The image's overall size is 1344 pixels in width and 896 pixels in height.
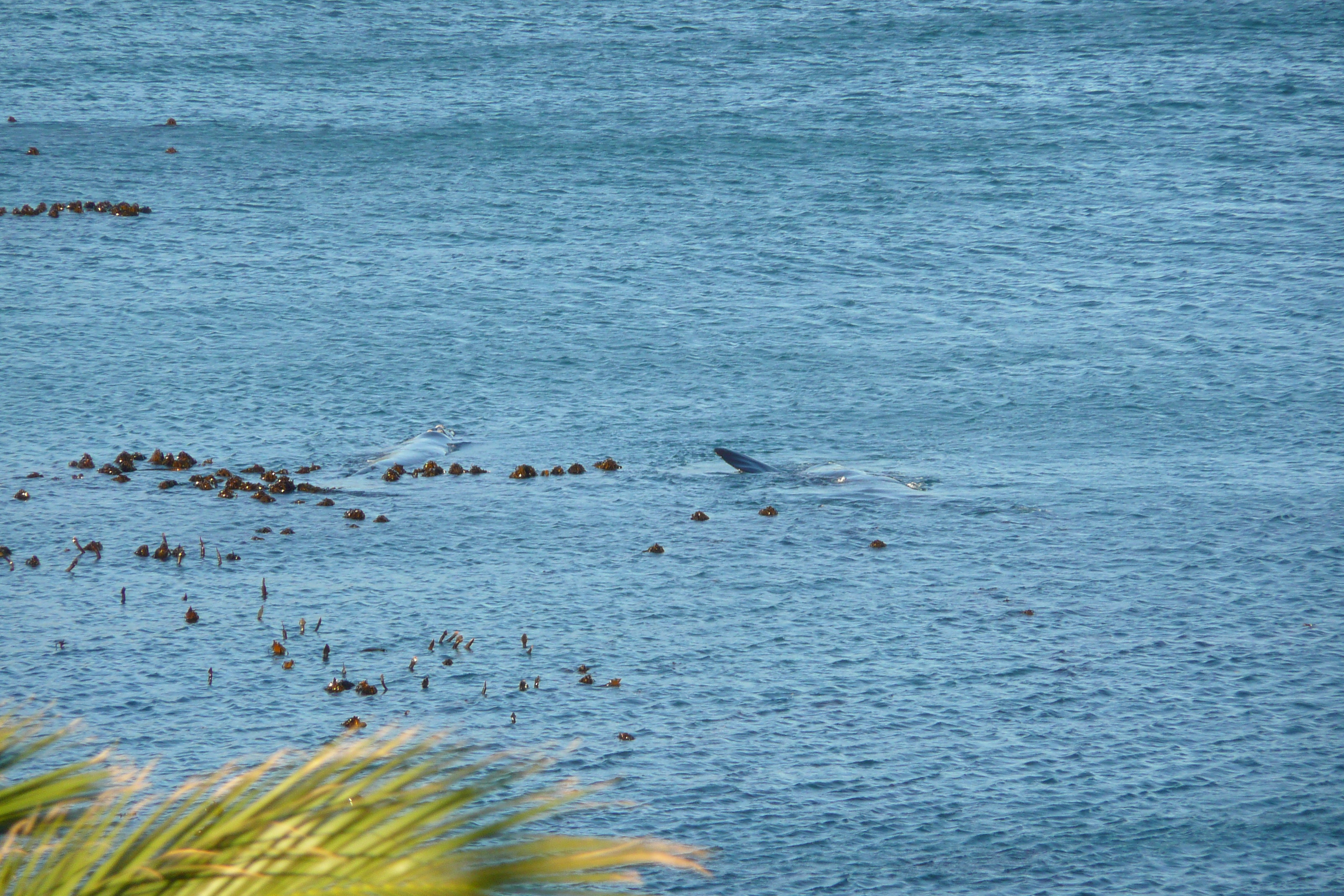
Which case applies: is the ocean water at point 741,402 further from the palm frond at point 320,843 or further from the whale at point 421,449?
the palm frond at point 320,843

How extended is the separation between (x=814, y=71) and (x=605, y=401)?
31.6 metres

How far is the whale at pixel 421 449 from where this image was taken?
2678 cm

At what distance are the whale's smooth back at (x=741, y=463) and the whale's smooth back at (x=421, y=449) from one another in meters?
5.32

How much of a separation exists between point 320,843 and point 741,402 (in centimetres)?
2780

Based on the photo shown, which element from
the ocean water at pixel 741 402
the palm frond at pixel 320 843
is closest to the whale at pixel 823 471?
the ocean water at pixel 741 402

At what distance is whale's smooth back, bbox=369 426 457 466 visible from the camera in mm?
26812

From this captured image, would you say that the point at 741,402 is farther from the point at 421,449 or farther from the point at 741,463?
the point at 421,449

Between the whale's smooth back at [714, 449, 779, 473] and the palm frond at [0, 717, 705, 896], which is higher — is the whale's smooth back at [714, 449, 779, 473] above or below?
below

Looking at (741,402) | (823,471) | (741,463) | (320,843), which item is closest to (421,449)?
(741,463)

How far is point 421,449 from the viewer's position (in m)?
27.5

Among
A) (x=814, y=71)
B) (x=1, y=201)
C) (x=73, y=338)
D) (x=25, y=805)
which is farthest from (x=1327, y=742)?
(x=814, y=71)

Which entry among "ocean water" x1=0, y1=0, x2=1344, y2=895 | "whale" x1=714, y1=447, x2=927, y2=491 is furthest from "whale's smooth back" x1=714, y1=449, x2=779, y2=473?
"ocean water" x1=0, y1=0, x2=1344, y2=895

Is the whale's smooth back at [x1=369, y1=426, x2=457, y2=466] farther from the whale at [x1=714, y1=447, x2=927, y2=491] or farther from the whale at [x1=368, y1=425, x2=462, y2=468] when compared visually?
the whale at [x1=714, y1=447, x2=927, y2=491]

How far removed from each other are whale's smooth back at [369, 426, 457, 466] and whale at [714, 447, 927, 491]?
5.25 meters
